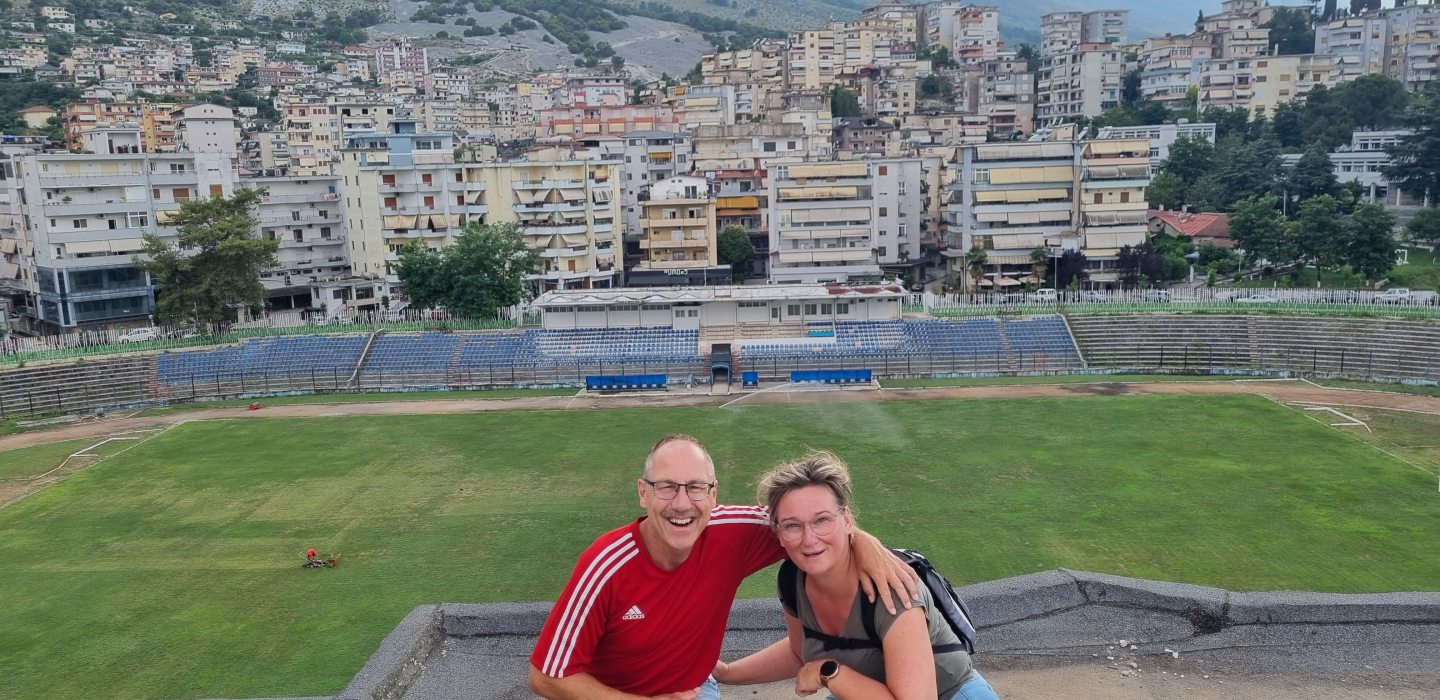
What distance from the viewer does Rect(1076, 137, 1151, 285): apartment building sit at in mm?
51750

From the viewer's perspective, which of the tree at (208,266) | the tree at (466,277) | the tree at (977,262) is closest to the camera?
the tree at (208,266)

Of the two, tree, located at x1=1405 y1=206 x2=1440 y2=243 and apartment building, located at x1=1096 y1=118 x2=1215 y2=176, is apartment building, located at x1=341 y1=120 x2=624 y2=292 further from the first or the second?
tree, located at x1=1405 y1=206 x2=1440 y2=243

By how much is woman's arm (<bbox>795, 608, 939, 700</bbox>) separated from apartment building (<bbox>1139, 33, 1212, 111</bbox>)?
9742 centimetres

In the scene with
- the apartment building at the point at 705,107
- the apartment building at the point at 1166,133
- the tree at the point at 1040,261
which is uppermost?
the apartment building at the point at 705,107

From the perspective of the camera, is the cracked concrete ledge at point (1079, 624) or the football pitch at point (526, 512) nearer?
the cracked concrete ledge at point (1079, 624)

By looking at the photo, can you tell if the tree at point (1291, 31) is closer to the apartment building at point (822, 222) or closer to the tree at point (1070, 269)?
the tree at point (1070, 269)

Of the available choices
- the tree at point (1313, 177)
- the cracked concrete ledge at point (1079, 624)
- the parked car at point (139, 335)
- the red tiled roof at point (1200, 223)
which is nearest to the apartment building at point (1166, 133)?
the red tiled roof at point (1200, 223)

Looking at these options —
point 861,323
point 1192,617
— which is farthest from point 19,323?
point 1192,617

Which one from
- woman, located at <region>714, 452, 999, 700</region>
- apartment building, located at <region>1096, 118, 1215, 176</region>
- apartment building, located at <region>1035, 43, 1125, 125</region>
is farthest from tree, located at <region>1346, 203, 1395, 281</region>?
apartment building, located at <region>1035, 43, 1125, 125</region>

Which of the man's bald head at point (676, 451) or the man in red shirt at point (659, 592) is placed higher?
the man's bald head at point (676, 451)

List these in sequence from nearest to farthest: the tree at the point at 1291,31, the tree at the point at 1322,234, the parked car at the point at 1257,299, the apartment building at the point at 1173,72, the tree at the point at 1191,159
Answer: the parked car at the point at 1257,299 → the tree at the point at 1322,234 → the tree at the point at 1191,159 → the apartment building at the point at 1173,72 → the tree at the point at 1291,31

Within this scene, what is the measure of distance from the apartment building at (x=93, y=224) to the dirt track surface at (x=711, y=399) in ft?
60.3

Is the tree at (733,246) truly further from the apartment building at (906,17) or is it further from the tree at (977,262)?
the apartment building at (906,17)

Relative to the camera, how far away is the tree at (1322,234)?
4428 cm
